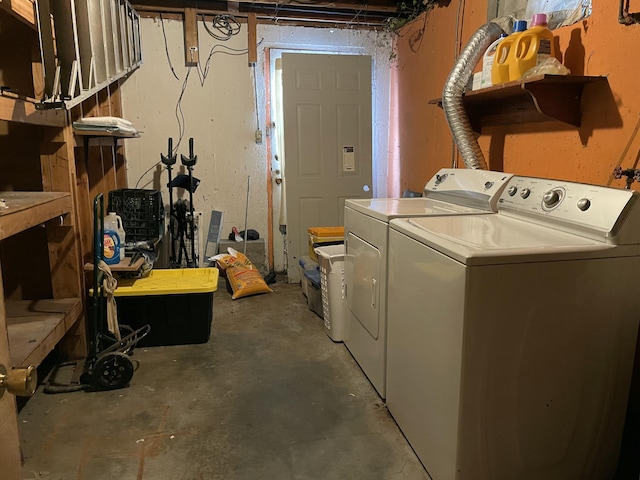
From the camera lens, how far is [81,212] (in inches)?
116

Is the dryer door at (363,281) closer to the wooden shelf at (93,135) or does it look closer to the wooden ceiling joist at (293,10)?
the wooden shelf at (93,135)

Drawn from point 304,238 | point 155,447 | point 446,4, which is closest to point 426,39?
point 446,4

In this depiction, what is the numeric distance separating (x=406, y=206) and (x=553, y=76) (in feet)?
2.81

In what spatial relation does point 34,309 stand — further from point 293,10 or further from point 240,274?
point 293,10

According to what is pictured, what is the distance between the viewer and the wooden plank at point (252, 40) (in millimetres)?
4043

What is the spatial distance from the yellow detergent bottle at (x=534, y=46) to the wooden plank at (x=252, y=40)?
100 inches

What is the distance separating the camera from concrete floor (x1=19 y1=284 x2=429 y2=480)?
1.79m

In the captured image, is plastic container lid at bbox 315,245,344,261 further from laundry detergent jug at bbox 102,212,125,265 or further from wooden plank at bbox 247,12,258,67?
wooden plank at bbox 247,12,258,67

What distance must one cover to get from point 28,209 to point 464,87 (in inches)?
87.5

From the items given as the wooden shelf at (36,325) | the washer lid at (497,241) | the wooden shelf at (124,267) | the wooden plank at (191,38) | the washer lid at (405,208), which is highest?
the wooden plank at (191,38)

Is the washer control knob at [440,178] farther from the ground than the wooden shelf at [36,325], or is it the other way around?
the washer control knob at [440,178]

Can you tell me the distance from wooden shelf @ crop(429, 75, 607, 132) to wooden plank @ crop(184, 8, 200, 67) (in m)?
2.40

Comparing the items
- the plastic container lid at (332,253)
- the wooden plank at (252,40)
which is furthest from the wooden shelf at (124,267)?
the wooden plank at (252,40)

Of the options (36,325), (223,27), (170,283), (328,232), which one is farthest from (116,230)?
(223,27)
